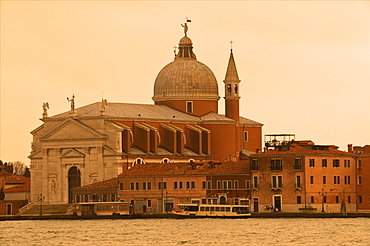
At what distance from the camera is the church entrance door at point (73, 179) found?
4498 inches

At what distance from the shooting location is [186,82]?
12381cm

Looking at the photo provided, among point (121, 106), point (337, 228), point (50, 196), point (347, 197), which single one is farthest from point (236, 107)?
point (337, 228)

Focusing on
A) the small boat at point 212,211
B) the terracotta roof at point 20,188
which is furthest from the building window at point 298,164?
the terracotta roof at point 20,188

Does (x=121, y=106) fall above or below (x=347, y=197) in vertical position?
above

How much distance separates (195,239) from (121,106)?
42302mm

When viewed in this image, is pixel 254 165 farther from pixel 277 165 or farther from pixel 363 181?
pixel 363 181

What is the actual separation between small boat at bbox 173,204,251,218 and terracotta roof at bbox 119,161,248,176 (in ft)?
14.1

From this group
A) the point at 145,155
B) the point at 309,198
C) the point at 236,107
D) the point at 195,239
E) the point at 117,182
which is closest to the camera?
the point at 195,239

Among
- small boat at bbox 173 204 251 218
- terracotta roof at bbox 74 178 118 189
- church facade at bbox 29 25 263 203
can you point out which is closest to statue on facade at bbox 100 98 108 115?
church facade at bbox 29 25 263 203

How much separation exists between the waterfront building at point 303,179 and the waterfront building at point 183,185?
5.23 ft

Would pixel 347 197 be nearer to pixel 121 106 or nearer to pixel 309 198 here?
pixel 309 198

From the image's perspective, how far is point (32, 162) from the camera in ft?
386

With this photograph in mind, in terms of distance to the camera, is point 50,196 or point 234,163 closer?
point 234,163

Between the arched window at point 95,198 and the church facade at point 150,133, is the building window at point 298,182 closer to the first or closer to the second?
the arched window at point 95,198
